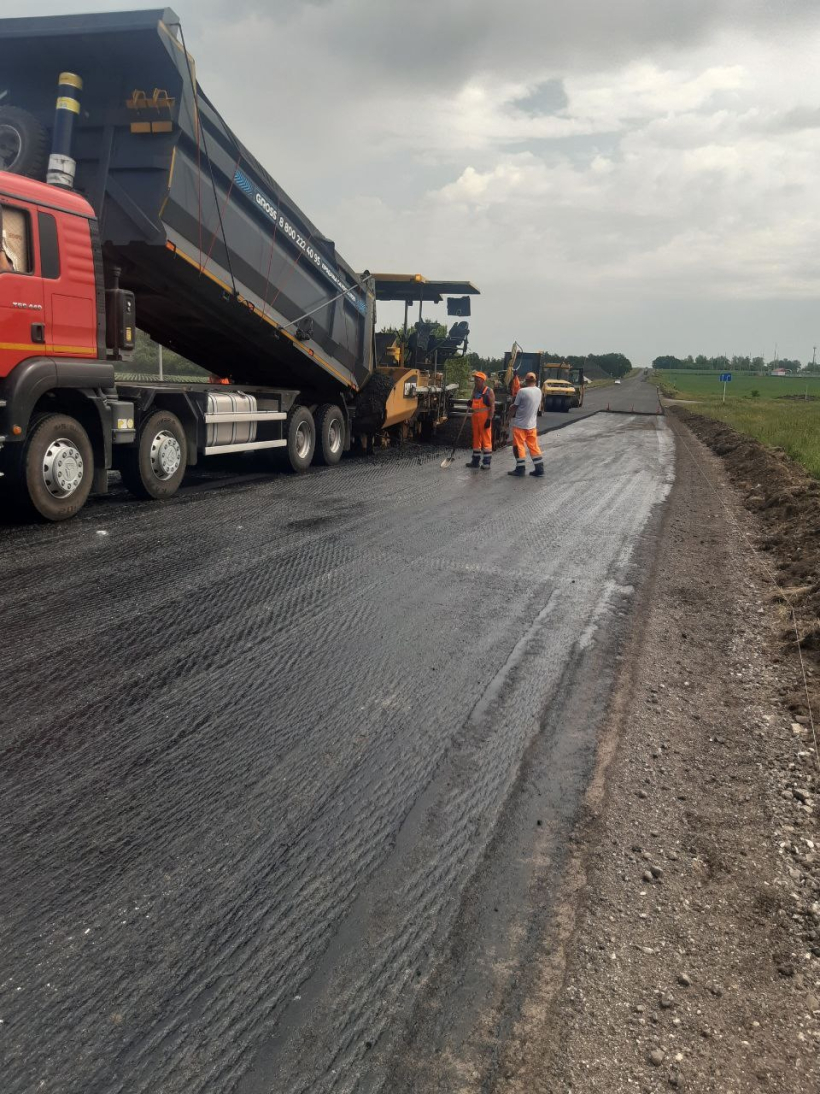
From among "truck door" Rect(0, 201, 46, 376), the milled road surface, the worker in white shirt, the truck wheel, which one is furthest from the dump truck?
the worker in white shirt

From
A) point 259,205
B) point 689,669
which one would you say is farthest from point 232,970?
point 259,205

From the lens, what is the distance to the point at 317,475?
12.3 meters

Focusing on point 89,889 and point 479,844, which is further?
point 479,844

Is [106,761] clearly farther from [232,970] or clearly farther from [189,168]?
[189,168]

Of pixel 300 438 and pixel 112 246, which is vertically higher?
pixel 112 246

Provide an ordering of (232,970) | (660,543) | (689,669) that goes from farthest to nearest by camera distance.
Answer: (660,543) → (689,669) → (232,970)

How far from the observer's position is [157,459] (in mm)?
9367

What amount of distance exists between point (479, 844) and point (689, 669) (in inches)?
91.9

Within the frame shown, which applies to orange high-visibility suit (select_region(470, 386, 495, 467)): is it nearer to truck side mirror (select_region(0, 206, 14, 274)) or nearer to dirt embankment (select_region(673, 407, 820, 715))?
dirt embankment (select_region(673, 407, 820, 715))

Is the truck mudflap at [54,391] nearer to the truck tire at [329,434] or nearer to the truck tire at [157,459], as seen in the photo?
the truck tire at [157,459]

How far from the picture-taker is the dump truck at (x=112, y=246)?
24.2ft

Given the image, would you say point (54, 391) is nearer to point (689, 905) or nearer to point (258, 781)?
point (258, 781)

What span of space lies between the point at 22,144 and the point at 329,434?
6195 millimetres

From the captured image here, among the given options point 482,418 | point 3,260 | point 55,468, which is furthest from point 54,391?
point 482,418
